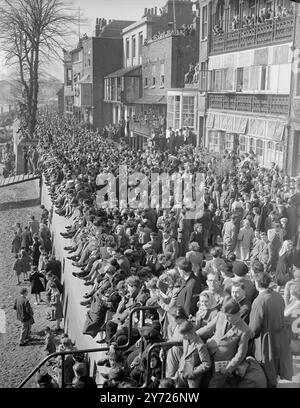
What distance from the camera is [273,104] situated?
51.7 feet

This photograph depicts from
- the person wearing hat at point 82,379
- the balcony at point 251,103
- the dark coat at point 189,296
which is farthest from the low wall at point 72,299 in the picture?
the balcony at point 251,103

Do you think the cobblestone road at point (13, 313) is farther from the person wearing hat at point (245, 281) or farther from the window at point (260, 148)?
the window at point (260, 148)

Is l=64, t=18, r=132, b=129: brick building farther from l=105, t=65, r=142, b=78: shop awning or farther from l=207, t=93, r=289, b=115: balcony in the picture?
l=207, t=93, r=289, b=115: balcony

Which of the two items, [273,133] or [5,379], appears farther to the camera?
[273,133]

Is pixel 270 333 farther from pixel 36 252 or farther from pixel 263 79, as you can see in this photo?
pixel 263 79

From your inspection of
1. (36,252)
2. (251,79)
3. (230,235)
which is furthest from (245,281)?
(251,79)

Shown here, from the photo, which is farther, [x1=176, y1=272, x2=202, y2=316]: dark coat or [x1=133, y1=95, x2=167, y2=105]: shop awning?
[x1=133, y1=95, x2=167, y2=105]: shop awning

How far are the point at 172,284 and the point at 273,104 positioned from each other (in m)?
11.1

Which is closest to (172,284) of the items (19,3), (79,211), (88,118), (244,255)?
(244,255)

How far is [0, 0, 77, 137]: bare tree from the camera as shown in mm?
11719

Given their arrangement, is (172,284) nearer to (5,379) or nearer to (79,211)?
(5,379)

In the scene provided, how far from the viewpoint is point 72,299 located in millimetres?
9703

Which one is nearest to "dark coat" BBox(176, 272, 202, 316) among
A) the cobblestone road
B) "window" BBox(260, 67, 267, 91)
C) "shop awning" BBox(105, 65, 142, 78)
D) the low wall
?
the low wall

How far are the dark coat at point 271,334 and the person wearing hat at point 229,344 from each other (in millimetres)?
320
